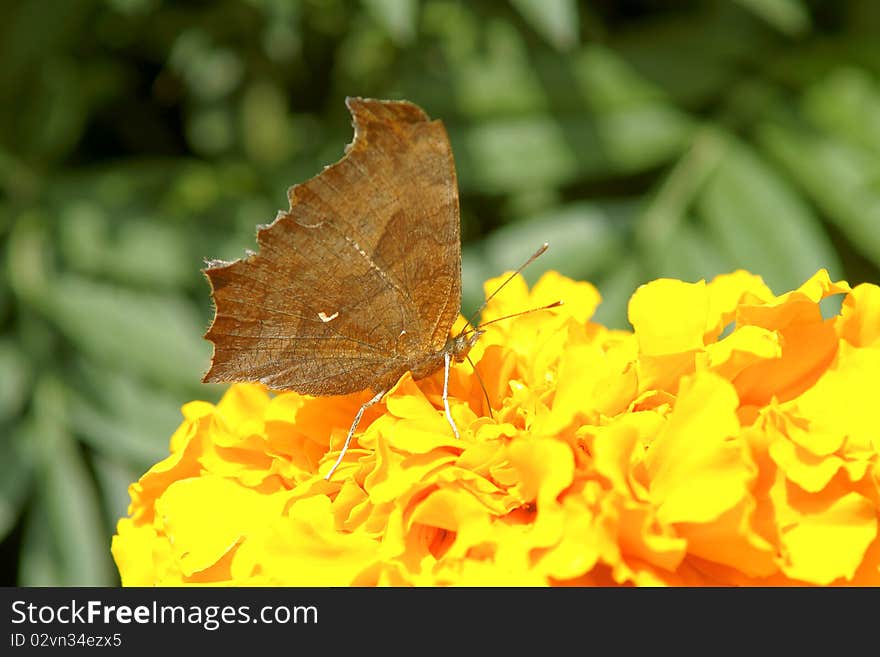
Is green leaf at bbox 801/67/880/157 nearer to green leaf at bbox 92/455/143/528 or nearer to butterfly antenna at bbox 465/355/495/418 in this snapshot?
butterfly antenna at bbox 465/355/495/418

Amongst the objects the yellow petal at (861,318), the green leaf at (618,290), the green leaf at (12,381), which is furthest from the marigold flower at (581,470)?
the green leaf at (12,381)

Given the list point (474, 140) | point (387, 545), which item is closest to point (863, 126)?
point (474, 140)

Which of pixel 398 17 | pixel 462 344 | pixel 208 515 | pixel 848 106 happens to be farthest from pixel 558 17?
pixel 208 515

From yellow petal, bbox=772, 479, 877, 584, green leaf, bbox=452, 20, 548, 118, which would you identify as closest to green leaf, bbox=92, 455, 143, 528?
green leaf, bbox=452, 20, 548, 118

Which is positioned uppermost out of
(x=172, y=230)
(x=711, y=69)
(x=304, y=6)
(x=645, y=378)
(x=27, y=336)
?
(x=304, y=6)

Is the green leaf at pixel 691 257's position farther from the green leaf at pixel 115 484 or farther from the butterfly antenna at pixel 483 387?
A: the green leaf at pixel 115 484
